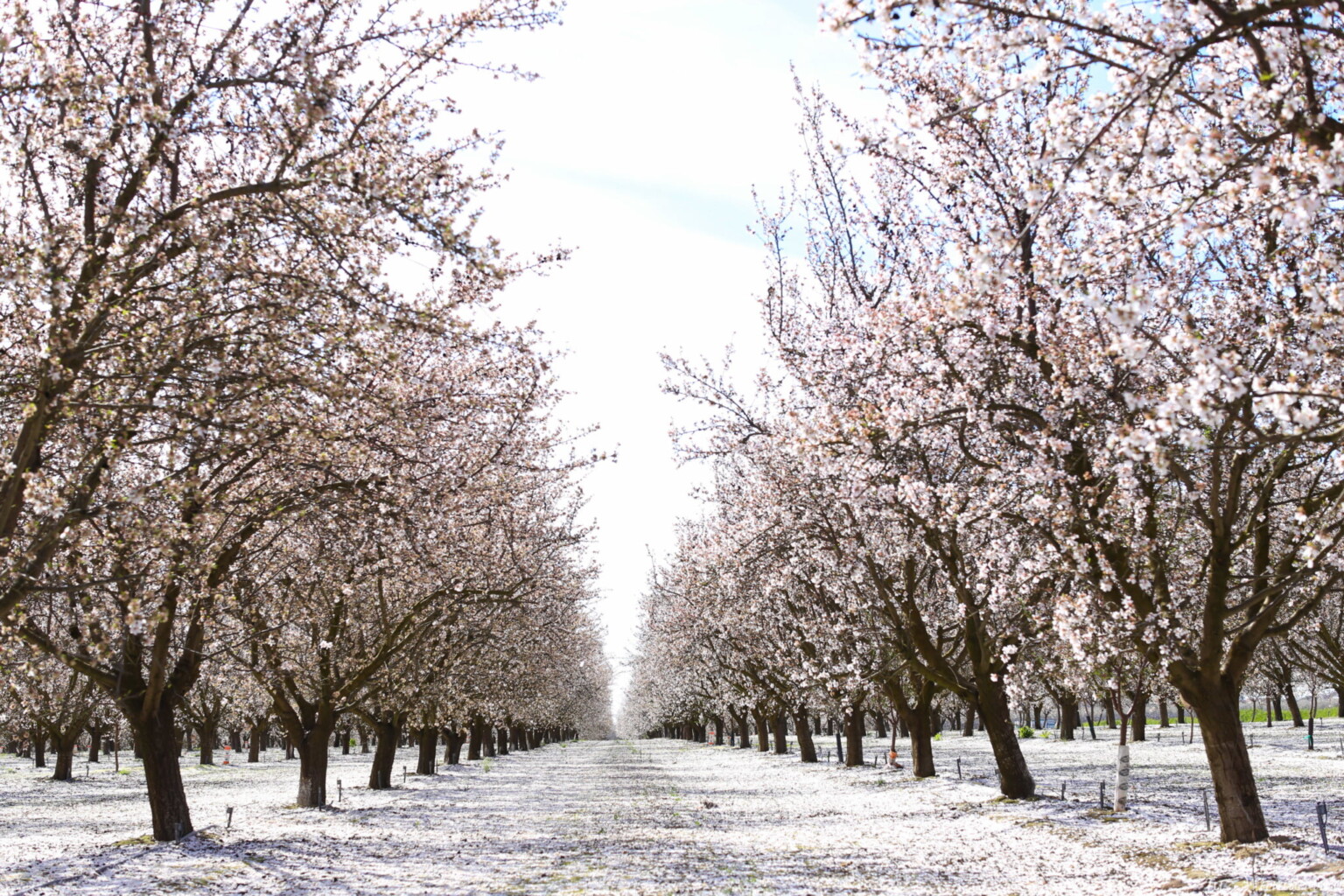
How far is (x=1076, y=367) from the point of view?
11719 millimetres

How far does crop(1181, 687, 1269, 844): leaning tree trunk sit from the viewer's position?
477 inches

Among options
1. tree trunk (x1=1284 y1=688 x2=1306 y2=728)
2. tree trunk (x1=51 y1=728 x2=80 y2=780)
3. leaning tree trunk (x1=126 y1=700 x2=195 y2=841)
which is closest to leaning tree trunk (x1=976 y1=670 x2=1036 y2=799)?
leaning tree trunk (x1=126 y1=700 x2=195 y2=841)

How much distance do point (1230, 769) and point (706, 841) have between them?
8502 millimetres

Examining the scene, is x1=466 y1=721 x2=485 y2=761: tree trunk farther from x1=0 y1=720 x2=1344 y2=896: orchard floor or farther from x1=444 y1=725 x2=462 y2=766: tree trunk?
x1=0 y1=720 x2=1344 y2=896: orchard floor

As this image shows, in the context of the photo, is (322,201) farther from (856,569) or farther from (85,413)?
(856,569)

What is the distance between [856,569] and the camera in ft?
61.6

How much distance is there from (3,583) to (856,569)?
1426 cm

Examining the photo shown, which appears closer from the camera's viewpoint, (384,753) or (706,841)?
(706,841)

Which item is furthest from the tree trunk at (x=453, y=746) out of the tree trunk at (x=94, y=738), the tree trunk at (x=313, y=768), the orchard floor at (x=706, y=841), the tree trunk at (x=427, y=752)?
the tree trunk at (x=94, y=738)

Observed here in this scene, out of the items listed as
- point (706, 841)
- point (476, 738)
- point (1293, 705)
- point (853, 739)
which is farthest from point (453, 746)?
point (1293, 705)

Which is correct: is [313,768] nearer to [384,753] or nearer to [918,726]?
Answer: [384,753]

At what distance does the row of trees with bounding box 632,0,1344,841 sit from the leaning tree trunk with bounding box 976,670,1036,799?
0.32ft

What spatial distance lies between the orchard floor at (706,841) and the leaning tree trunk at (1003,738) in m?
0.56

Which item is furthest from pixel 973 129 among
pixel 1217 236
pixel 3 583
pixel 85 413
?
pixel 3 583
